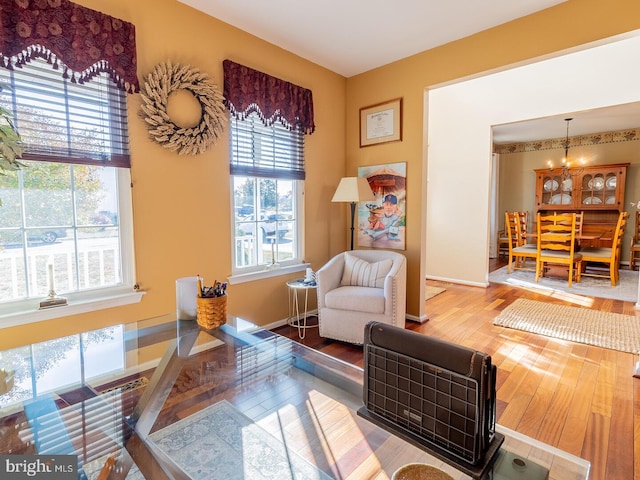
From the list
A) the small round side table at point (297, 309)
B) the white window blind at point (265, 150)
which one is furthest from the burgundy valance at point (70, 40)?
the small round side table at point (297, 309)

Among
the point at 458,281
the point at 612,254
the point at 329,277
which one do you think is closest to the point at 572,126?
the point at 612,254

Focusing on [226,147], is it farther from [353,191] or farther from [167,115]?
[353,191]

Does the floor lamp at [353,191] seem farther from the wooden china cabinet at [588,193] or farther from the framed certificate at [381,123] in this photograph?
the wooden china cabinet at [588,193]

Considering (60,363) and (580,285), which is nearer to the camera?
(60,363)

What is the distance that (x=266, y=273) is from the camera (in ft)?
10.4

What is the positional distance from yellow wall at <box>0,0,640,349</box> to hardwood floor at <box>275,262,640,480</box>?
2.25ft

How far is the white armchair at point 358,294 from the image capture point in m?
2.80

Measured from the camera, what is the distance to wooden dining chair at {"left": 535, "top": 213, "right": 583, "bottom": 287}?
4895 mm

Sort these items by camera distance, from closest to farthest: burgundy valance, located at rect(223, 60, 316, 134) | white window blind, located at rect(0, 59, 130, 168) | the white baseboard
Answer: white window blind, located at rect(0, 59, 130, 168) → burgundy valance, located at rect(223, 60, 316, 134) → the white baseboard

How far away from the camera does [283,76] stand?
126 inches

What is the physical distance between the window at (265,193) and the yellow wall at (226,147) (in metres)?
0.14

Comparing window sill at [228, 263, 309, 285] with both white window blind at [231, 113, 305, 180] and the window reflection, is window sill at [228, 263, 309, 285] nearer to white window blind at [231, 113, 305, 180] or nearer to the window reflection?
white window blind at [231, 113, 305, 180]

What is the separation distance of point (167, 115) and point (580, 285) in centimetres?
585

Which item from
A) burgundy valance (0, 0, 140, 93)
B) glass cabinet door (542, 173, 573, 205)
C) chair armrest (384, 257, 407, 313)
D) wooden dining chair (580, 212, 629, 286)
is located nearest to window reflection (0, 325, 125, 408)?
burgundy valance (0, 0, 140, 93)
